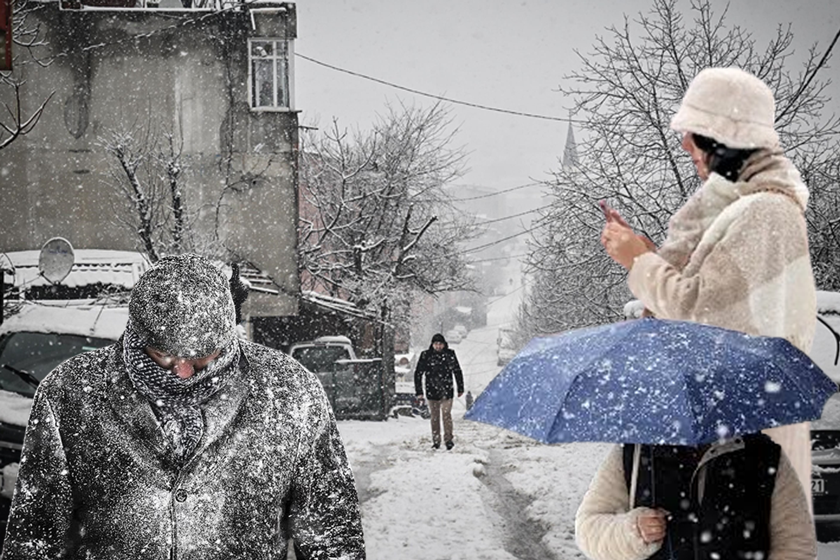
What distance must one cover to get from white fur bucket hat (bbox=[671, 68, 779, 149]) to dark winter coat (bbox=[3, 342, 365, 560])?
5.37 ft

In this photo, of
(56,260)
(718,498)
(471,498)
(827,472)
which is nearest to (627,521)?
(718,498)

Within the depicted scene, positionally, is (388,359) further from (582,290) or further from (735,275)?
(735,275)

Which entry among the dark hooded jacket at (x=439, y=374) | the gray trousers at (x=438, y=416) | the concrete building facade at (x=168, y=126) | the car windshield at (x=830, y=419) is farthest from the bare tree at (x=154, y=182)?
the car windshield at (x=830, y=419)

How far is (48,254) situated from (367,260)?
2583cm

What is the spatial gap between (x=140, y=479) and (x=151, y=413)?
173mm

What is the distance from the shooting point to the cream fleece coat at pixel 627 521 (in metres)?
2.80

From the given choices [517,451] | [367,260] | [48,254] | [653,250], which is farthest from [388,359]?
[653,250]

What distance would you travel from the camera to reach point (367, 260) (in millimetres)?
37062

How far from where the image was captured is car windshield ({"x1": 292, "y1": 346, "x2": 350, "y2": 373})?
25.2m

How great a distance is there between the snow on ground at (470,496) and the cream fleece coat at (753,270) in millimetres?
1710

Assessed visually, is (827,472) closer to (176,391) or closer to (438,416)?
(176,391)

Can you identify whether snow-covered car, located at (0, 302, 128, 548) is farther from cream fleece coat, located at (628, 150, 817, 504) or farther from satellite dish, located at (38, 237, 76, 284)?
cream fleece coat, located at (628, 150, 817, 504)

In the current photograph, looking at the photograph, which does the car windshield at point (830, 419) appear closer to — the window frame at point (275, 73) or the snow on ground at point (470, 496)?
the snow on ground at point (470, 496)

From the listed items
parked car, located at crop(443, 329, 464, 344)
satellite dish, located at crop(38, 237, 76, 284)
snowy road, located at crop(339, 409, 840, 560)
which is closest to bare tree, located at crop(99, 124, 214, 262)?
snowy road, located at crop(339, 409, 840, 560)
